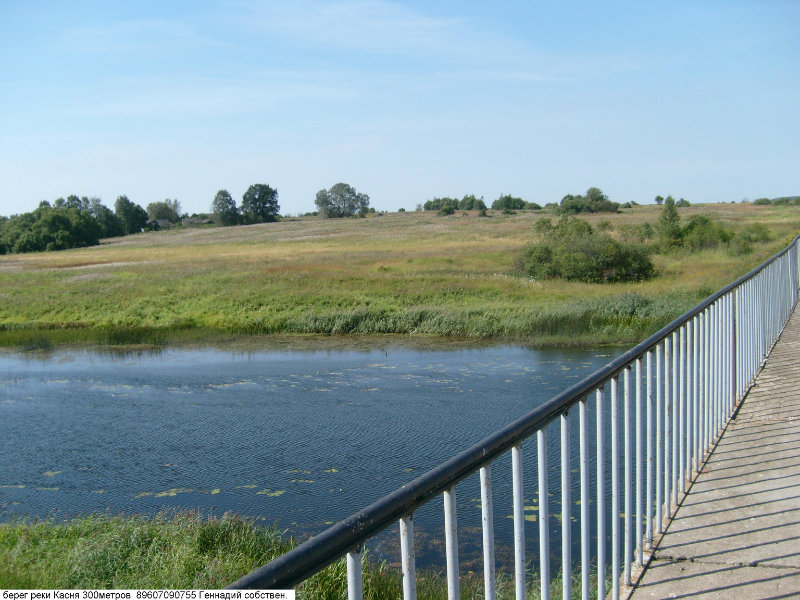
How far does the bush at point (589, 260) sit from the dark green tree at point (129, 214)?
8257 cm

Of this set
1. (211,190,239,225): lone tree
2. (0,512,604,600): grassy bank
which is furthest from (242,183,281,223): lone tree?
(0,512,604,600): grassy bank

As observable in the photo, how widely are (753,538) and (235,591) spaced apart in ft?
8.41

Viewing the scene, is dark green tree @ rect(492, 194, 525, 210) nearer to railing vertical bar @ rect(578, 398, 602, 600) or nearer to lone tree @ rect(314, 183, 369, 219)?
lone tree @ rect(314, 183, 369, 219)

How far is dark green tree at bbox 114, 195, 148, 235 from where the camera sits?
105m

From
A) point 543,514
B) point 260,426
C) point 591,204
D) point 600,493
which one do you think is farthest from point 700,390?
point 591,204

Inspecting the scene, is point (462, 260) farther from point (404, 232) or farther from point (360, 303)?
point (404, 232)

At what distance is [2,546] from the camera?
636 cm

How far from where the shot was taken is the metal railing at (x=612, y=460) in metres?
1.42

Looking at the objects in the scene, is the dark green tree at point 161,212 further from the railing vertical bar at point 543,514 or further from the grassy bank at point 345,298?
the railing vertical bar at point 543,514

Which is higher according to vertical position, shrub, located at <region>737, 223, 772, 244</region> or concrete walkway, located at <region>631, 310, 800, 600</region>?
shrub, located at <region>737, 223, 772, 244</region>

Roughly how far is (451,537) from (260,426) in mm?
10584

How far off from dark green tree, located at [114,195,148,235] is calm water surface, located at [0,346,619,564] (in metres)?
91.3

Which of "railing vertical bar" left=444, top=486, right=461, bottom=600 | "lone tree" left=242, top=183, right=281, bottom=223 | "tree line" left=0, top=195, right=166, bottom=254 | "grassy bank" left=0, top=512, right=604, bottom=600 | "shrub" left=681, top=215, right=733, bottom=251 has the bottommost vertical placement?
"grassy bank" left=0, top=512, right=604, bottom=600

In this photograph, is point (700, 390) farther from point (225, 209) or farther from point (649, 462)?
point (225, 209)
